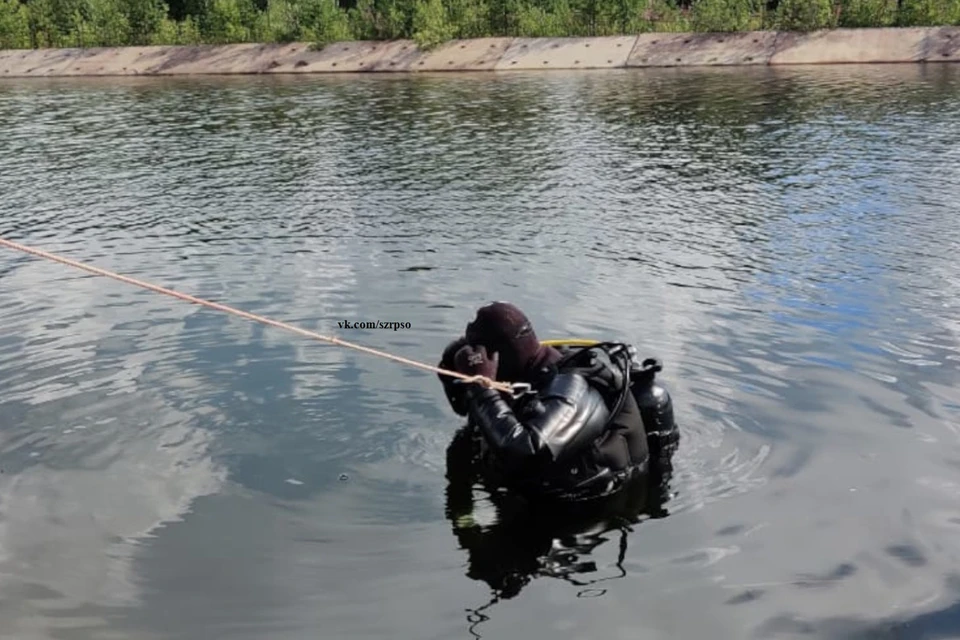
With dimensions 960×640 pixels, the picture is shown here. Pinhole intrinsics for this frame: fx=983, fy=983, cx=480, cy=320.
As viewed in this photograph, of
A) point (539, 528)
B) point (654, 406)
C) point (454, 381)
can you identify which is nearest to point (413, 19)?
point (654, 406)

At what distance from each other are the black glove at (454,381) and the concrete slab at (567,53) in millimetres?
48996

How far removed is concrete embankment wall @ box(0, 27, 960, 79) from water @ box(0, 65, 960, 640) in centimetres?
2809

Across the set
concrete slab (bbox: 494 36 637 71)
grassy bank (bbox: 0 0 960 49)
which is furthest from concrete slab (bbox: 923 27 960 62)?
concrete slab (bbox: 494 36 637 71)

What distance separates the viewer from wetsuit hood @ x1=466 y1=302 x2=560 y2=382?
803 cm

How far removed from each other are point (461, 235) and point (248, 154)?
41.9 ft

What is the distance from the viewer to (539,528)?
26.9 ft

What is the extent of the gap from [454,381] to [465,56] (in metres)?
54.2

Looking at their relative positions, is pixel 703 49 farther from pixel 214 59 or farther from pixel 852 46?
pixel 214 59

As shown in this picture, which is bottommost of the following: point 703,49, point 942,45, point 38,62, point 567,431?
point 567,431

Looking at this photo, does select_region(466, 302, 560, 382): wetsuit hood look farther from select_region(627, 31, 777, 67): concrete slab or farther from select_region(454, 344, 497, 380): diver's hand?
select_region(627, 31, 777, 67): concrete slab

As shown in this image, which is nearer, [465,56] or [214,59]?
[465,56]

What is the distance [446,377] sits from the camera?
28.0 feet

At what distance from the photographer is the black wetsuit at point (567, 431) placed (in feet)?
24.6

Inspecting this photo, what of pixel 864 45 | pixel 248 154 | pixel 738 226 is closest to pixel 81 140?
pixel 248 154
